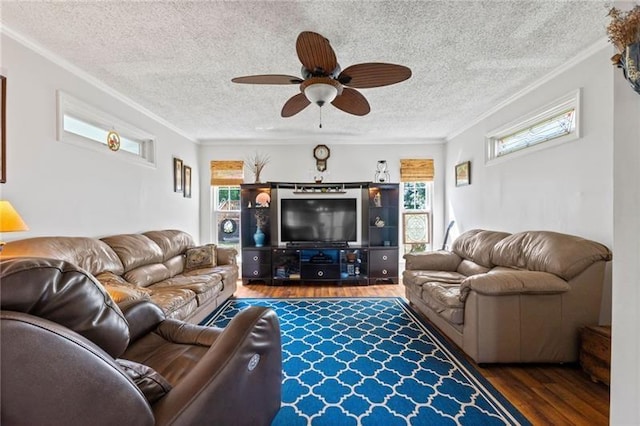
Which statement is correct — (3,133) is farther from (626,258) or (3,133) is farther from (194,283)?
(626,258)

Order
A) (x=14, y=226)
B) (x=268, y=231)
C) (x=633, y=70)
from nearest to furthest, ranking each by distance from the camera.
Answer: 1. (x=633, y=70)
2. (x=14, y=226)
3. (x=268, y=231)

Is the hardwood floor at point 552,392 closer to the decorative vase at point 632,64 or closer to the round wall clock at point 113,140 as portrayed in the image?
the decorative vase at point 632,64

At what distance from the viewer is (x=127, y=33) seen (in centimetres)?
219

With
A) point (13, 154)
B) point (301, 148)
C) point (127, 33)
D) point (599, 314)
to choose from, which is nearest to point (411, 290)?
point (599, 314)

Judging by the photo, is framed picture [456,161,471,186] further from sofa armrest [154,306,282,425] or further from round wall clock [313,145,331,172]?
sofa armrest [154,306,282,425]

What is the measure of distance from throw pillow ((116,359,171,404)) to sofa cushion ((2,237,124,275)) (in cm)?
149

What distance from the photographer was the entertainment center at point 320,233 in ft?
16.2

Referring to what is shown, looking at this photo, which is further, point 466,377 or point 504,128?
point 504,128

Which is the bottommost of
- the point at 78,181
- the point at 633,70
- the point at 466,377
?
the point at 466,377

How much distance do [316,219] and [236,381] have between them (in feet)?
13.5

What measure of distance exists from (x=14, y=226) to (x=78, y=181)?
3.74 ft

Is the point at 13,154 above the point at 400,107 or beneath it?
beneath

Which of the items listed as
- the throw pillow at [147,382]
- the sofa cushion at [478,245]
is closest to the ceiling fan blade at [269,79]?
the throw pillow at [147,382]

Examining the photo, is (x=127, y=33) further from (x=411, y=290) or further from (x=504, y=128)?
(x=504, y=128)
